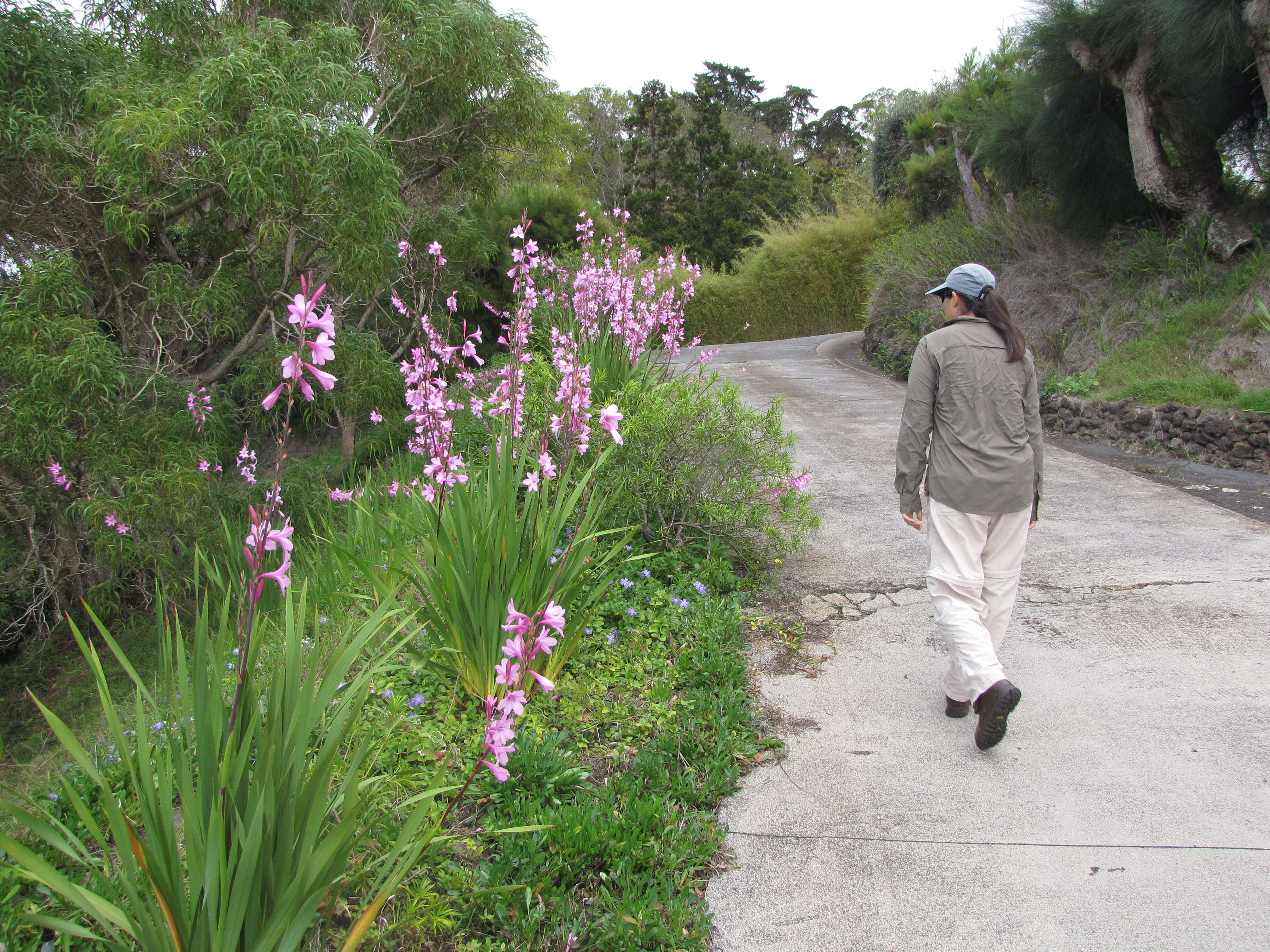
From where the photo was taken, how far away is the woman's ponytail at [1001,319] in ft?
10.4

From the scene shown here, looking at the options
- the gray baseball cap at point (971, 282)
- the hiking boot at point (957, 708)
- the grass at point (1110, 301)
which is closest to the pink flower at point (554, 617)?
the hiking boot at point (957, 708)

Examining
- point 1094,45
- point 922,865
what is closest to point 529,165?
point 1094,45

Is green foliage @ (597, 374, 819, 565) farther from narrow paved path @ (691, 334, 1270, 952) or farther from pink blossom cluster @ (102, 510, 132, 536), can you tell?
pink blossom cluster @ (102, 510, 132, 536)

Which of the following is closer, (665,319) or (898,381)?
(665,319)

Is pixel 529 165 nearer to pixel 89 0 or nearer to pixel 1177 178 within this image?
pixel 89 0

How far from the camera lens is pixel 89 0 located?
815cm

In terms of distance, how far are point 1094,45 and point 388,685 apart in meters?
11.6

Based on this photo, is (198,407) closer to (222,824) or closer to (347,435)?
(347,435)

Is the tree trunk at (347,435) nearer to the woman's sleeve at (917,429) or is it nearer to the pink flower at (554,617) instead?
the woman's sleeve at (917,429)

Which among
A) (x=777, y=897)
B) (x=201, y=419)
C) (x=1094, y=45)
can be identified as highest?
(x=1094, y=45)

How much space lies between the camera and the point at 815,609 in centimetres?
442

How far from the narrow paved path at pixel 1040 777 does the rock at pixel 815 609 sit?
0.03 metres

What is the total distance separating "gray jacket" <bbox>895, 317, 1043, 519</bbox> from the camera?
3092 mm

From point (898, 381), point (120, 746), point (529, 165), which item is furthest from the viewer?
point (529, 165)
